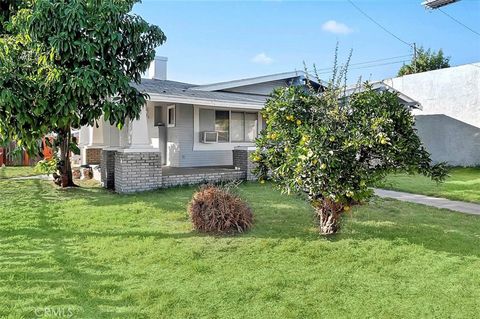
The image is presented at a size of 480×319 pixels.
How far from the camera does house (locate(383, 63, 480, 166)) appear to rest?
16.9 metres

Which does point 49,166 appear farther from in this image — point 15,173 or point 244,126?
point 244,126

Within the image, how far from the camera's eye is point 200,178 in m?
11.2

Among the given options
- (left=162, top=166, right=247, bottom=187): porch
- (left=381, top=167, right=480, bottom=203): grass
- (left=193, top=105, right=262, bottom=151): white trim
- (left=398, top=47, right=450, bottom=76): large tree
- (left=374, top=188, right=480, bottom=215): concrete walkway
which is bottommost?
(left=374, top=188, right=480, bottom=215): concrete walkway

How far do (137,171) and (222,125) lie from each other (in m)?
5.07

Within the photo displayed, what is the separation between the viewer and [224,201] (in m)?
5.82

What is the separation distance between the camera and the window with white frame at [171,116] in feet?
43.2

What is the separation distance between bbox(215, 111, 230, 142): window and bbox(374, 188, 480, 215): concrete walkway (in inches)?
247

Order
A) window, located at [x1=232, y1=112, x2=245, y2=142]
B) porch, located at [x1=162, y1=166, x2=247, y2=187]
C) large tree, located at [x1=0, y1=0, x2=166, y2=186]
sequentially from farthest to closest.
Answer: window, located at [x1=232, y1=112, x2=245, y2=142] < porch, located at [x1=162, y1=166, x2=247, y2=187] < large tree, located at [x1=0, y1=0, x2=166, y2=186]

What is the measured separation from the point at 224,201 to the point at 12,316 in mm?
3258

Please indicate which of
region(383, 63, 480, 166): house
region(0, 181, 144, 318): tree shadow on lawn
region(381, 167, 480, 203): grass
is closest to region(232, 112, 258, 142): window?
region(381, 167, 480, 203): grass

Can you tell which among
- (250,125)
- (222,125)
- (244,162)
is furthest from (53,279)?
(250,125)

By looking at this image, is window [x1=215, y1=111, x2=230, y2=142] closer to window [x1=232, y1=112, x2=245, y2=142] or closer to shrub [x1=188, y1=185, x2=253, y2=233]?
window [x1=232, y1=112, x2=245, y2=142]

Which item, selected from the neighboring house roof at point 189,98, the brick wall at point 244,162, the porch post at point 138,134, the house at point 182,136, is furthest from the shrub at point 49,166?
the brick wall at point 244,162

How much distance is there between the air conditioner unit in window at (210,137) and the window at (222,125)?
32 centimetres
